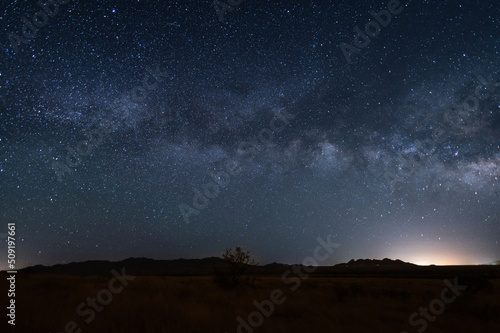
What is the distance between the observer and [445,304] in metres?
13.9

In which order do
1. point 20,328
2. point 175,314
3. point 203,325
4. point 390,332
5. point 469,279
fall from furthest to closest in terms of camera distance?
point 469,279 < point 390,332 < point 175,314 < point 203,325 < point 20,328

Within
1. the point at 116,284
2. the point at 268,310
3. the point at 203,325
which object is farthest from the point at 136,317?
the point at 116,284

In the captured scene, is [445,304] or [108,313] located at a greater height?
[108,313]

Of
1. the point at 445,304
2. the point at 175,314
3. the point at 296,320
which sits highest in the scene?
the point at 175,314

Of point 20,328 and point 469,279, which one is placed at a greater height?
point 20,328

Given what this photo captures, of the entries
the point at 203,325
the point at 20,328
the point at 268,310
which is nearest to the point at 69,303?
the point at 20,328

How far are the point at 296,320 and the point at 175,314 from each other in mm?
3399

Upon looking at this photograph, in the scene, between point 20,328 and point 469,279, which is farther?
point 469,279

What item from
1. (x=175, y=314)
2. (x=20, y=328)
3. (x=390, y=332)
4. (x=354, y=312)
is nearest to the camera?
(x=20, y=328)

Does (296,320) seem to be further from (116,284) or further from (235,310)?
(116,284)

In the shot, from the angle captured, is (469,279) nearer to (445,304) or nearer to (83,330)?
(445,304)

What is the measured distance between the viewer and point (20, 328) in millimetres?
5934

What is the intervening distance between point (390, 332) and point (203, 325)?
5015 mm

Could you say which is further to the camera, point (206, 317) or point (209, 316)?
point (209, 316)
